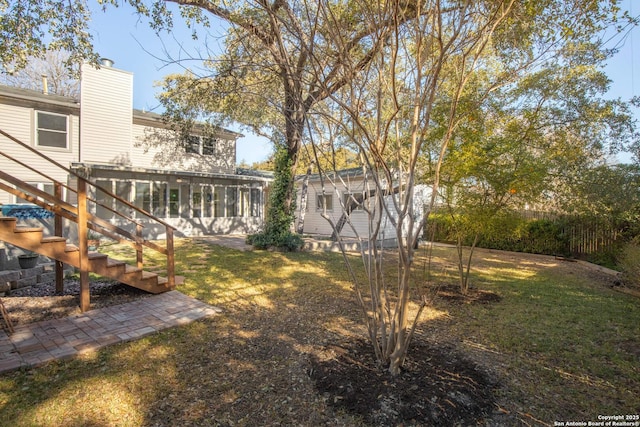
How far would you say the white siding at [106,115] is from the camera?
40.3 ft

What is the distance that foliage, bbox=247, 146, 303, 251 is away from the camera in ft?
32.8

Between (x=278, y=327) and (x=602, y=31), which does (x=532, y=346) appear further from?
(x=602, y=31)

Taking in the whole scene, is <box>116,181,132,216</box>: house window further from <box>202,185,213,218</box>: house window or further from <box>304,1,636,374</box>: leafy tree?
<box>304,1,636,374</box>: leafy tree

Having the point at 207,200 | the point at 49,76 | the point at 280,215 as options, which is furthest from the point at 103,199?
the point at 49,76

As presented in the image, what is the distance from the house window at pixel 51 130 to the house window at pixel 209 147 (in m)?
5.26

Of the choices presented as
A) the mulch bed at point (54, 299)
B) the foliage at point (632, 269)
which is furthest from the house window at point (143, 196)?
the foliage at point (632, 269)

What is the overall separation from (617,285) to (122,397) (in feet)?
28.1

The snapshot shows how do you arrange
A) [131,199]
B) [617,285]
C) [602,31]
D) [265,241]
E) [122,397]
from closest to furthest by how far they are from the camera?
[122,397] → [602,31] → [617,285] → [265,241] → [131,199]

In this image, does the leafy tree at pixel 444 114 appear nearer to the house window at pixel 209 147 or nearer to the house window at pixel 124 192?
the house window at pixel 124 192

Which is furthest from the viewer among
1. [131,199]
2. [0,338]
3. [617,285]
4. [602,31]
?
[131,199]

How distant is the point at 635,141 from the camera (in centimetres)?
761

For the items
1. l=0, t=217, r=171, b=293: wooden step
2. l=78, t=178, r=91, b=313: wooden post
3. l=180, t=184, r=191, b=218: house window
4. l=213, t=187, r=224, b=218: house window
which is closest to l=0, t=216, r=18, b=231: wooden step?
l=0, t=217, r=171, b=293: wooden step

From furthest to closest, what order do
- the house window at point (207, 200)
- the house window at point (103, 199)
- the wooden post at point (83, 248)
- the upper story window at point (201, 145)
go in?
1. the upper story window at point (201, 145)
2. the house window at point (207, 200)
3. the house window at point (103, 199)
4. the wooden post at point (83, 248)

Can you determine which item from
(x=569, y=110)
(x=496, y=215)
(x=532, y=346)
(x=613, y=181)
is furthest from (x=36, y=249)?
(x=569, y=110)
